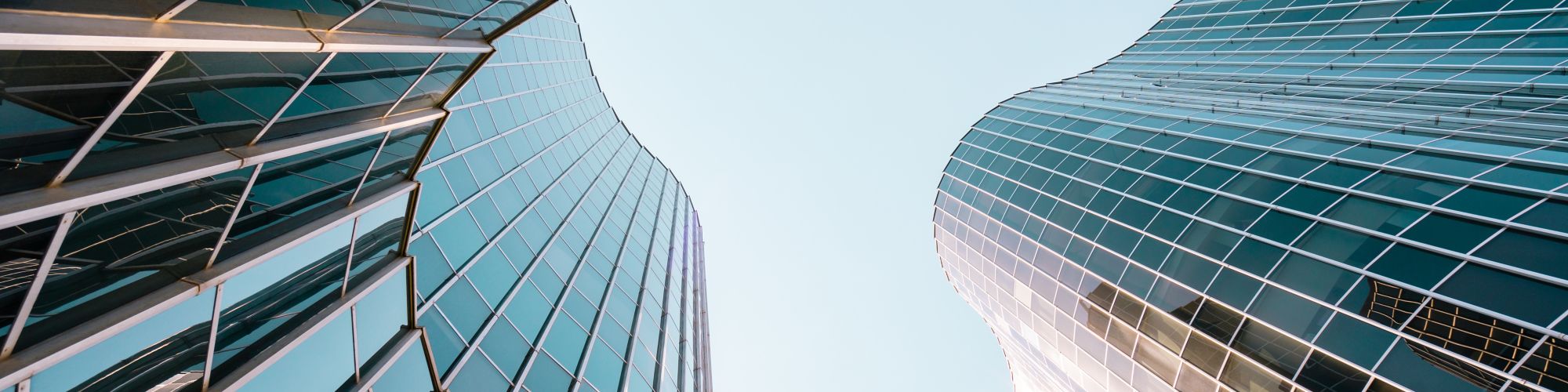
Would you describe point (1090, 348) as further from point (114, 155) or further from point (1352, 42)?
point (114, 155)

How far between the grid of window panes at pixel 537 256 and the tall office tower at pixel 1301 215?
1663 cm

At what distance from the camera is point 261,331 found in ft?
29.7

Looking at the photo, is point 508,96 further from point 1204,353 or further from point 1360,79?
point 1360,79

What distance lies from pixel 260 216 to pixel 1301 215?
2541cm

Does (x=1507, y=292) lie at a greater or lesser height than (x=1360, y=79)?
lesser

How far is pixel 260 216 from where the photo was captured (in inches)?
374

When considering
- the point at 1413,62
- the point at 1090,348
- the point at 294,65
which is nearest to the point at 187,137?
the point at 294,65

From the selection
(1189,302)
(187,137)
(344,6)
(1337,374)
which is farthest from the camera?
(1189,302)

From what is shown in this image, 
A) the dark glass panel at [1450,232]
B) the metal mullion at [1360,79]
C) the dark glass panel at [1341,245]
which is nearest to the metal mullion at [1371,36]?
the metal mullion at [1360,79]

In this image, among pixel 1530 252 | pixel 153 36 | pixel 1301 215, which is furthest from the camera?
pixel 1301 215

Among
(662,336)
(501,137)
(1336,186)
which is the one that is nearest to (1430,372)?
(1336,186)

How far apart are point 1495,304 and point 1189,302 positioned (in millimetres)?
7133

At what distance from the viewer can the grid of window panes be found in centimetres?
1512

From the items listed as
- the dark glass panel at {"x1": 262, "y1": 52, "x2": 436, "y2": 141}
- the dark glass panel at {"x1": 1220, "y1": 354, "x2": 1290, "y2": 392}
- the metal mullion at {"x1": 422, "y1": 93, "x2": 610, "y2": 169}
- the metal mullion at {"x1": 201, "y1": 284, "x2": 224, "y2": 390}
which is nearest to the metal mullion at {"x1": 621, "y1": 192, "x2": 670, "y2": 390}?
the metal mullion at {"x1": 422, "y1": 93, "x2": 610, "y2": 169}
